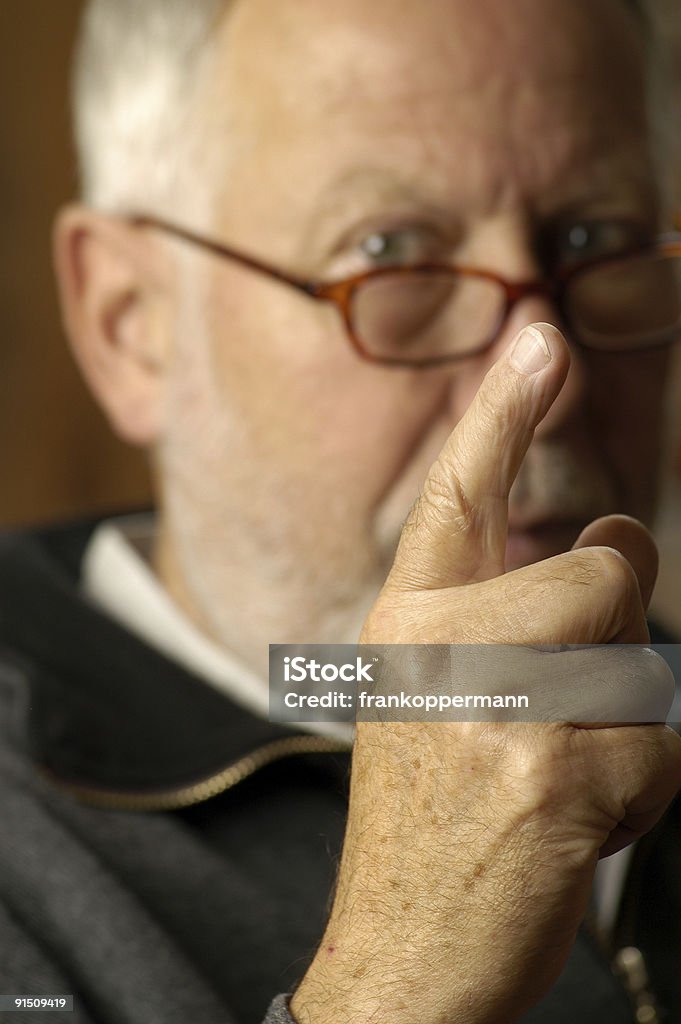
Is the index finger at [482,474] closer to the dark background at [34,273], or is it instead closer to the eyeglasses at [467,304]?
the eyeglasses at [467,304]

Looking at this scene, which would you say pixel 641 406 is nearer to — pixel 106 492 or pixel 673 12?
pixel 673 12

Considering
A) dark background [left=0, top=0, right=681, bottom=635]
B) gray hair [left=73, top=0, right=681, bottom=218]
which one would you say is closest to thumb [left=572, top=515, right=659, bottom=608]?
gray hair [left=73, top=0, right=681, bottom=218]

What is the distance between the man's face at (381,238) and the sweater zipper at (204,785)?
7 centimetres

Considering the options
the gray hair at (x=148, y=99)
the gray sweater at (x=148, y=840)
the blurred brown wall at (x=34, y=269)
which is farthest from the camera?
the blurred brown wall at (x=34, y=269)

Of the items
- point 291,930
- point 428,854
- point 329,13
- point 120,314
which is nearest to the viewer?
point 428,854

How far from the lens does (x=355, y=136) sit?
0.60m

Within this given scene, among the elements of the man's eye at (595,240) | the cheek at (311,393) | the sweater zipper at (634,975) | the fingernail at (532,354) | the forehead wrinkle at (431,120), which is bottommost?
the sweater zipper at (634,975)

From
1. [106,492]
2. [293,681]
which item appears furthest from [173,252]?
[106,492]

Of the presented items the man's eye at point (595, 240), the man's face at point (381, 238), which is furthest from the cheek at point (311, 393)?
the man's eye at point (595, 240)

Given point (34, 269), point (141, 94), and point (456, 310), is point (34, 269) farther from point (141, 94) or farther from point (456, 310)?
point (456, 310)

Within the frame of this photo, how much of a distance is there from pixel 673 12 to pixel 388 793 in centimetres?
69

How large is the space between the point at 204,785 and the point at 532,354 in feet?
1.19

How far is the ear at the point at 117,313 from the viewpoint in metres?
0.74

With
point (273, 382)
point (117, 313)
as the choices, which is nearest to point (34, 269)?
point (117, 313)
